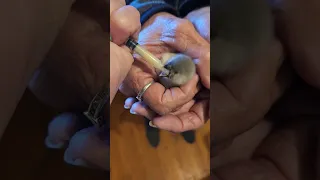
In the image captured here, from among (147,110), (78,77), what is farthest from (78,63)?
(147,110)

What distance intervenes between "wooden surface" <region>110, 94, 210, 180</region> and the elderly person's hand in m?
0.04

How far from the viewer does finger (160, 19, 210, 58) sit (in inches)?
18.2

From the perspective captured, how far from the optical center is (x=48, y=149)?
396 mm

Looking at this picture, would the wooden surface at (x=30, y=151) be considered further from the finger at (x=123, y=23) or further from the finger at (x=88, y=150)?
the finger at (x=123, y=23)

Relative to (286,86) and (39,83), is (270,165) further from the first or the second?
(39,83)

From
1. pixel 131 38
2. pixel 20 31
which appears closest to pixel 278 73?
pixel 131 38

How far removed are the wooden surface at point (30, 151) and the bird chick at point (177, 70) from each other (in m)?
0.14

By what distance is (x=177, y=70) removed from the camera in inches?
18.0

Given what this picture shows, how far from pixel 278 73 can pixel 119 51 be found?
178 mm

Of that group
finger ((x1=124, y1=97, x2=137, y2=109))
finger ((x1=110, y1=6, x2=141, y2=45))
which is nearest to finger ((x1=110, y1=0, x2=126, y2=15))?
finger ((x1=110, y1=6, x2=141, y2=45))

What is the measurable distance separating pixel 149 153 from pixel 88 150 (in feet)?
0.28

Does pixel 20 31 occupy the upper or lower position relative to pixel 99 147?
upper

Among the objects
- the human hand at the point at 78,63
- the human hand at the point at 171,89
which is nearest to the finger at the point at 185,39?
the human hand at the point at 171,89

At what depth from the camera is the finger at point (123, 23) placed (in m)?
0.42
